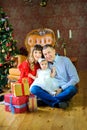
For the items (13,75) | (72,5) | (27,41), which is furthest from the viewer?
(72,5)

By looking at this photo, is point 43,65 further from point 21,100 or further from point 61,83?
point 21,100

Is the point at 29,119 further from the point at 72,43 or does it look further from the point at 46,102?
the point at 72,43

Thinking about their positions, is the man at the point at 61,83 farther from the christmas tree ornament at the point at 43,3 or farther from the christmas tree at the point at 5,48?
the christmas tree ornament at the point at 43,3

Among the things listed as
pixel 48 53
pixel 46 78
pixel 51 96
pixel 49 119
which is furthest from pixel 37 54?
pixel 49 119

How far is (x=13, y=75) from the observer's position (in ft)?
16.8

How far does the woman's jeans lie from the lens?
405 centimetres

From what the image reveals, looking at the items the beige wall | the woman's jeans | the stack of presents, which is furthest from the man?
the beige wall

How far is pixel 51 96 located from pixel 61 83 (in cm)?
32

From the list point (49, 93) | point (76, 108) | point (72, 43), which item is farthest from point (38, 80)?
point (72, 43)

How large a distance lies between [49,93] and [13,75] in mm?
1193

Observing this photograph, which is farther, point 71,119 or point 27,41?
point 27,41

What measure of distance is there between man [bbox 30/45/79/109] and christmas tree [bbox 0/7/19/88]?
952 millimetres

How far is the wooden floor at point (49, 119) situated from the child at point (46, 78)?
332 mm

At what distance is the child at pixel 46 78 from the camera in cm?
420
